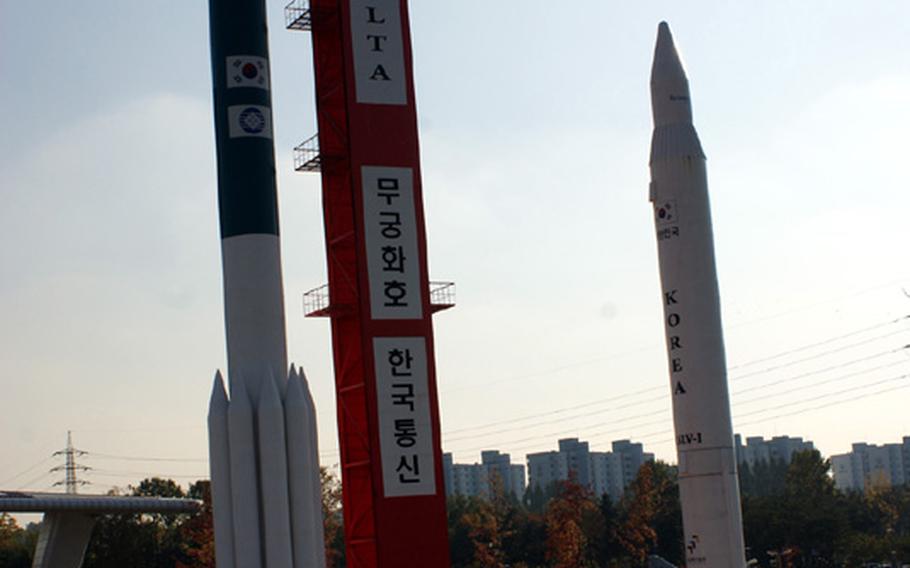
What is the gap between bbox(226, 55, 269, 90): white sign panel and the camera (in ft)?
88.4

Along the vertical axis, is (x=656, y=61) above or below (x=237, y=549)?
above

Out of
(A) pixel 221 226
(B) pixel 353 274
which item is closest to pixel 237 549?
(A) pixel 221 226

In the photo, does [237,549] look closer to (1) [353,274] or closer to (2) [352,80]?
(1) [353,274]

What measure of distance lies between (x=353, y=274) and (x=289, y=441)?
751 centimetres

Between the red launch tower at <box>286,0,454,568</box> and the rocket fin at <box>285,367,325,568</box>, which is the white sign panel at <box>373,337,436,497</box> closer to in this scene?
the red launch tower at <box>286,0,454,568</box>

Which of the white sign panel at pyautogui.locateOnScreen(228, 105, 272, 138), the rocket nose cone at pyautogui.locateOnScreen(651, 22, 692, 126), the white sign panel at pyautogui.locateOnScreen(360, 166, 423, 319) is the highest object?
the rocket nose cone at pyautogui.locateOnScreen(651, 22, 692, 126)

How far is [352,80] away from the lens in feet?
104

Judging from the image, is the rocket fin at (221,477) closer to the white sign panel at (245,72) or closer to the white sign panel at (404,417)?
the white sign panel at (404,417)

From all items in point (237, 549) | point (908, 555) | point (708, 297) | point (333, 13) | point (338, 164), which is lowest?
point (908, 555)

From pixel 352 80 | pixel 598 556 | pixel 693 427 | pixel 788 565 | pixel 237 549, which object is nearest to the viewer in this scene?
pixel 237 549

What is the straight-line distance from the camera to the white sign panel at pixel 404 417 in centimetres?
3088

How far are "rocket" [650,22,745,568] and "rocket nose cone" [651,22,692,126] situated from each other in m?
0.33

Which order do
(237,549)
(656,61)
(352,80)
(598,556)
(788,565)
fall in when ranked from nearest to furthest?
(237,549)
(656,61)
(352,80)
(788,565)
(598,556)

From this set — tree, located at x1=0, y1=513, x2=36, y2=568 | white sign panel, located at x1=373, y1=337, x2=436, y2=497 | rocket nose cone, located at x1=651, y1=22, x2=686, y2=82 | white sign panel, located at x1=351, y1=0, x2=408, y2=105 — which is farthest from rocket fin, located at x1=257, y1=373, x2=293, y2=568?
tree, located at x1=0, y1=513, x2=36, y2=568
